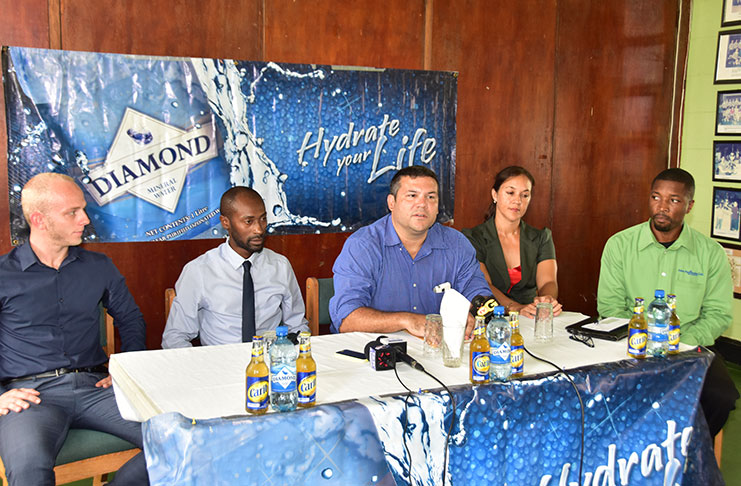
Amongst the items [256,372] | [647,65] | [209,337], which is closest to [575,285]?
[647,65]

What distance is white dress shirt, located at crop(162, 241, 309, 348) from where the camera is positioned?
9.54 ft

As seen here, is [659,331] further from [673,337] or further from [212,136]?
[212,136]

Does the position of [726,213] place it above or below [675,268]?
above

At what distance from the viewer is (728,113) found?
4762 mm

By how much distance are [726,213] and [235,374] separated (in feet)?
13.5

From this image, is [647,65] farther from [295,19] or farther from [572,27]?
[295,19]

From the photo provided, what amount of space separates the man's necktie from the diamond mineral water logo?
2.88 feet

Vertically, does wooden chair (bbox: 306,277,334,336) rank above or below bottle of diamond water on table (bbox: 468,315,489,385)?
below

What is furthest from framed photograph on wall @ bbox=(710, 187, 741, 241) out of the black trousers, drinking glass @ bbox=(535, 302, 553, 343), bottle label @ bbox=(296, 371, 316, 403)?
bottle label @ bbox=(296, 371, 316, 403)

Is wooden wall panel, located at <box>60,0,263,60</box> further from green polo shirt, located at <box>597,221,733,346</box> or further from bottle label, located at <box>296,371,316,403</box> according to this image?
bottle label, located at <box>296,371,316,403</box>

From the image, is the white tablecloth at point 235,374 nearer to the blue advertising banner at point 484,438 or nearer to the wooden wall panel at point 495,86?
the blue advertising banner at point 484,438

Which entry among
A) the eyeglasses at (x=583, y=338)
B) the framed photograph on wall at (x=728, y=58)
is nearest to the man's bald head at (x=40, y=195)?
the eyeglasses at (x=583, y=338)

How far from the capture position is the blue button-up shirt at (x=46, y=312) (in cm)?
245

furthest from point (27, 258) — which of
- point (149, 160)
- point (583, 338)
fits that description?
point (583, 338)
